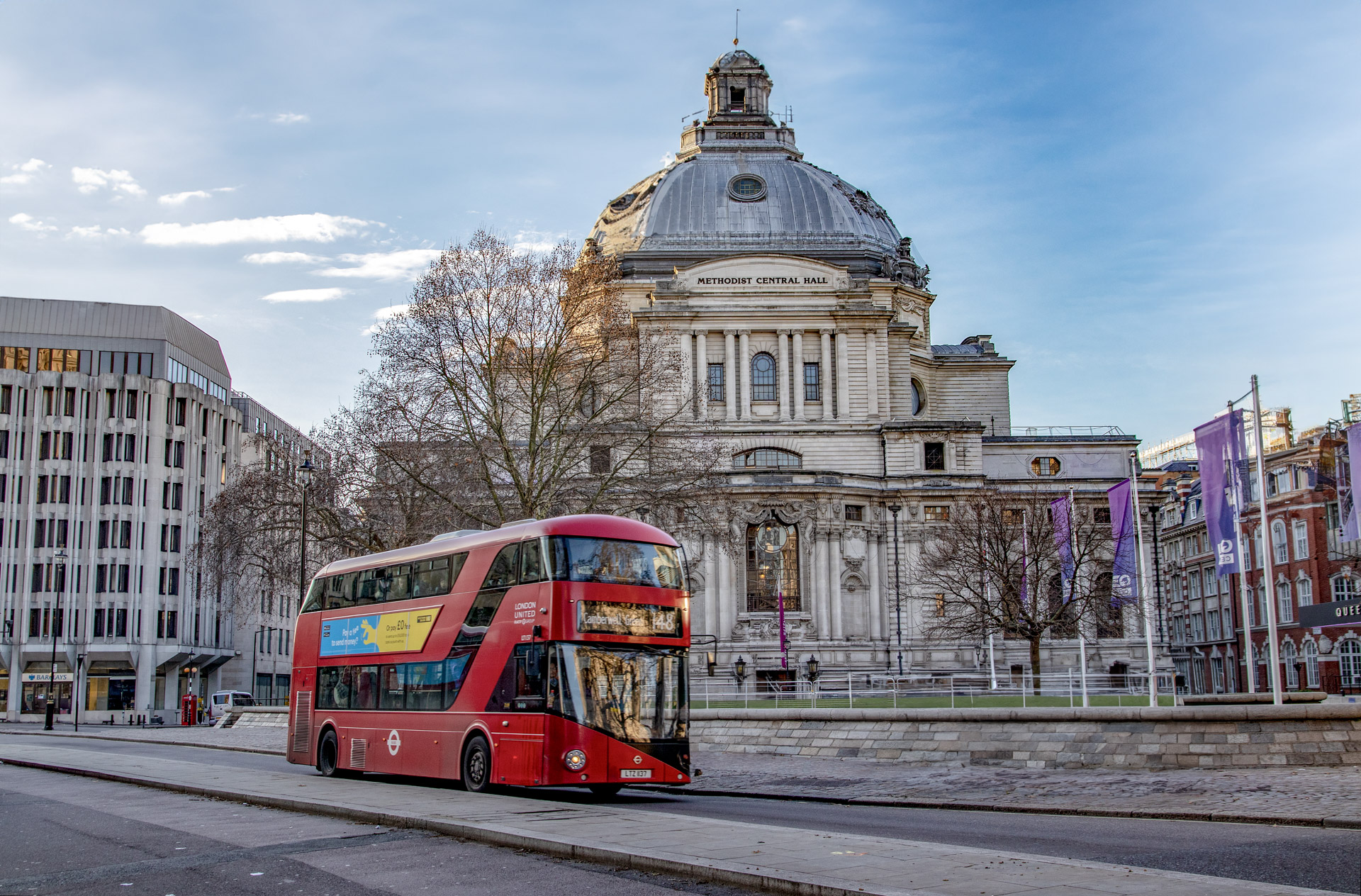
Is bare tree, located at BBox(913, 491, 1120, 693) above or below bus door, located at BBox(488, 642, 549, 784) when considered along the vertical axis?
above

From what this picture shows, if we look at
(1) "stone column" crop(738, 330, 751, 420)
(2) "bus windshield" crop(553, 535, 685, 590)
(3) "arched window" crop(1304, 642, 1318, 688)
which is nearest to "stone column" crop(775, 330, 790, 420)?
(1) "stone column" crop(738, 330, 751, 420)

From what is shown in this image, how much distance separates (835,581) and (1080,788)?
48.8 metres

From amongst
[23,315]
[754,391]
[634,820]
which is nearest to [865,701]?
[634,820]

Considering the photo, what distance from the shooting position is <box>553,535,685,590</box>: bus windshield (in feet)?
65.6

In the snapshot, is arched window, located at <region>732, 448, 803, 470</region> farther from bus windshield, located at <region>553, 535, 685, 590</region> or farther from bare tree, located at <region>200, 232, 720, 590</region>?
bus windshield, located at <region>553, 535, 685, 590</region>

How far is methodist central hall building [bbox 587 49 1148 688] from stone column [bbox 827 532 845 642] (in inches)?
4.9

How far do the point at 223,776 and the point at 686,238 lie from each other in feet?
208

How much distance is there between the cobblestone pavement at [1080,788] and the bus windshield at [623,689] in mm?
3438

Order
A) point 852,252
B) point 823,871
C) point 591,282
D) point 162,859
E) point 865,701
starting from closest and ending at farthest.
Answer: point 823,871 < point 162,859 < point 865,701 < point 591,282 < point 852,252

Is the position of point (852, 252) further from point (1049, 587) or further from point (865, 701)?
point (865, 701)

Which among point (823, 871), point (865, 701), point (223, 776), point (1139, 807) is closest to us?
point (823, 871)

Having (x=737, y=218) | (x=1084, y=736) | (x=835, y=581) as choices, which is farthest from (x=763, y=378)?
(x=1084, y=736)

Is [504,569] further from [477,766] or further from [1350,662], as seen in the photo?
[1350,662]

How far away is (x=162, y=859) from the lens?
1338 cm
